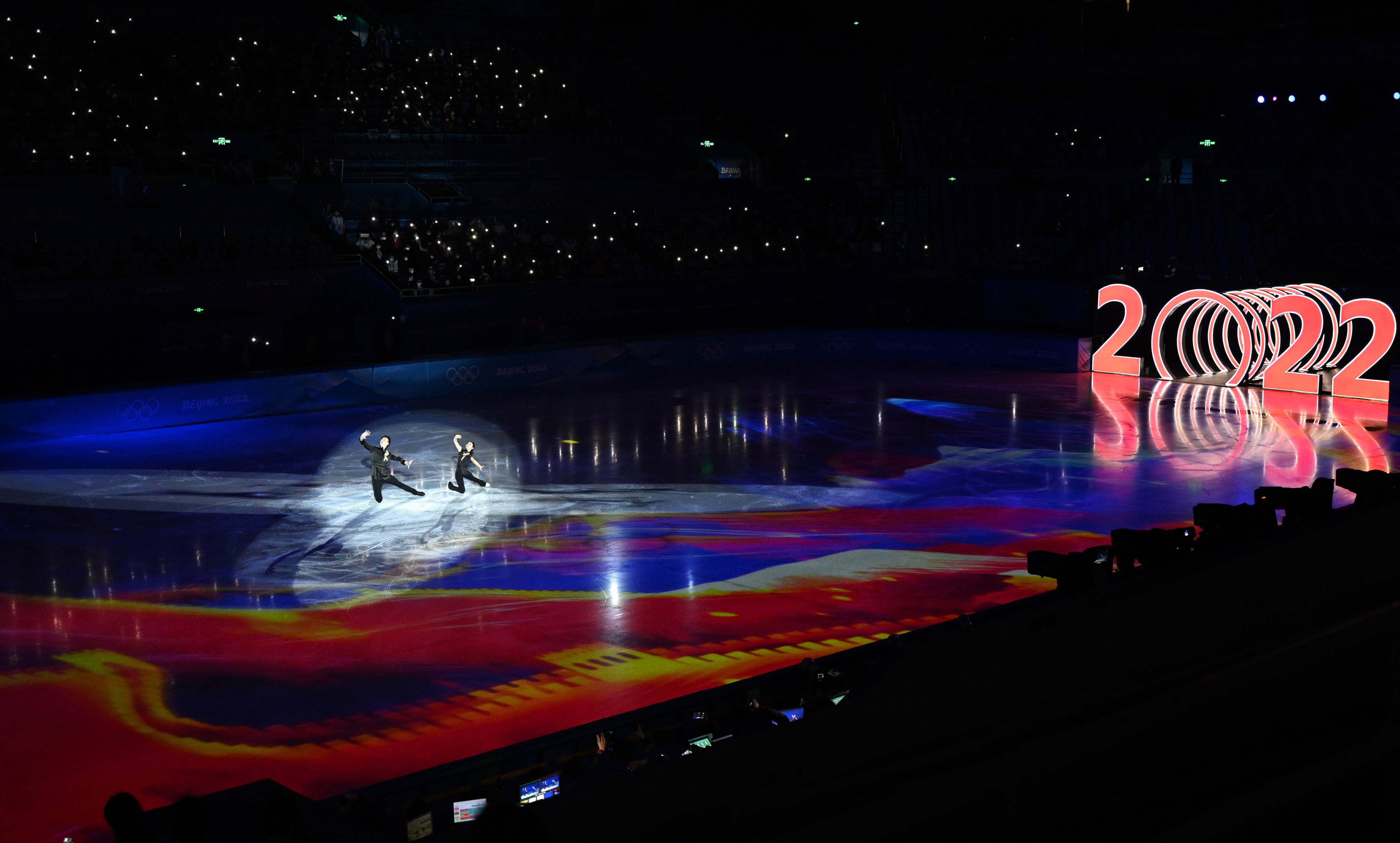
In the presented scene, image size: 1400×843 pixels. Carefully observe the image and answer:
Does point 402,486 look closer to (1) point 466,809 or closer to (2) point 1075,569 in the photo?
(1) point 466,809

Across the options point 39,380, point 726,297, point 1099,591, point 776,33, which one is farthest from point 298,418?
point 776,33

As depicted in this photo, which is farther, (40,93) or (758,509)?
(40,93)

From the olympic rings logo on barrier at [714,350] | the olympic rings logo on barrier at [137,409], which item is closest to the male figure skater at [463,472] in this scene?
the olympic rings logo on barrier at [137,409]

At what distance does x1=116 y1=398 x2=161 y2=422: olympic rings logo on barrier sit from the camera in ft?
81.6

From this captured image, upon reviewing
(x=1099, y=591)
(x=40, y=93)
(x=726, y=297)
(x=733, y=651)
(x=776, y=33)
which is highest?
(x=776, y=33)

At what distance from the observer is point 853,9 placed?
44.5 metres

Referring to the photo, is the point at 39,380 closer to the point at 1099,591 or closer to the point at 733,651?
the point at 733,651

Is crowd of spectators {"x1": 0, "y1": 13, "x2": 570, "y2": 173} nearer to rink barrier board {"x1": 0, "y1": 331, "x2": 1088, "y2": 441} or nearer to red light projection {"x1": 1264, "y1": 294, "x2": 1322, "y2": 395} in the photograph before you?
rink barrier board {"x1": 0, "y1": 331, "x2": 1088, "y2": 441}

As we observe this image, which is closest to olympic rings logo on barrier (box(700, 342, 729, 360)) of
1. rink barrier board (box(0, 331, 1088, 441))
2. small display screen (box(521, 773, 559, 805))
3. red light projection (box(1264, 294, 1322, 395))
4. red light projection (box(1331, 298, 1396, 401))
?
rink barrier board (box(0, 331, 1088, 441))

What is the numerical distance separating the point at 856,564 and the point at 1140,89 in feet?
102

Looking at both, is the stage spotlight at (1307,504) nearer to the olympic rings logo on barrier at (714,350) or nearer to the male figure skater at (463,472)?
the male figure skater at (463,472)

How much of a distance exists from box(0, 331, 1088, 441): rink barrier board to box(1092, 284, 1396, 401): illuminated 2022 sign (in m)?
1.72

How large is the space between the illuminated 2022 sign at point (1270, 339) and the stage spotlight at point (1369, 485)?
19.8 meters

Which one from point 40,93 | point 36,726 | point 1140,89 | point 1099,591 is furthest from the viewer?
point 1140,89
